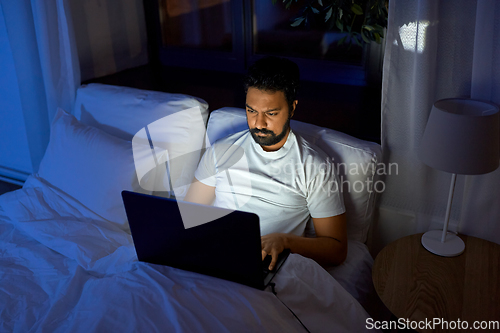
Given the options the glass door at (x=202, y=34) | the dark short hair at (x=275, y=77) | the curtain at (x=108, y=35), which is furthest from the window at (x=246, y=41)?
the dark short hair at (x=275, y=77)

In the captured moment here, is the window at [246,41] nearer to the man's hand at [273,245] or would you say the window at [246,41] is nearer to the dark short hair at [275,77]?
the dark short hair at [275,77]

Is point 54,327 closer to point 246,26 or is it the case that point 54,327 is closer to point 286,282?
point 286,282

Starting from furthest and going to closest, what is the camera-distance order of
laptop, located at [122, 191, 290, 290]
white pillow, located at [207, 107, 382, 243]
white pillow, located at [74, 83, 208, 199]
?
white pillow, located at [74, 83, 208, 199]
white pillow, located at [207, 107, 382, 243]
laptop, located at [122, 191, 290, 290]

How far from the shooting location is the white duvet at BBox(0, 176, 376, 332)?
1033 mm

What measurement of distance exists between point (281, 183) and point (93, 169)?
769mm

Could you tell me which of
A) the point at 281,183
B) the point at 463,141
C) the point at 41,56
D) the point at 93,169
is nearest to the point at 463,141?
the point at 463,141

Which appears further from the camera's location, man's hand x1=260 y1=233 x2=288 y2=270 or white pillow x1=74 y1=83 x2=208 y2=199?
white pillow x1=74 y1=83 x2=208 y2=199

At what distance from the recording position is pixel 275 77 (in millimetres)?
1364

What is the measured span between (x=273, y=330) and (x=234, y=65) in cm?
179

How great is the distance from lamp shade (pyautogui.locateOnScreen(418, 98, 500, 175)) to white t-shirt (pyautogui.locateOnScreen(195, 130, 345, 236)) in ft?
1.11

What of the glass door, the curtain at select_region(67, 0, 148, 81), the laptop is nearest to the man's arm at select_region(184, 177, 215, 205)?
the laptop

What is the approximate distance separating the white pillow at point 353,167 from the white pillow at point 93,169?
2.31ft

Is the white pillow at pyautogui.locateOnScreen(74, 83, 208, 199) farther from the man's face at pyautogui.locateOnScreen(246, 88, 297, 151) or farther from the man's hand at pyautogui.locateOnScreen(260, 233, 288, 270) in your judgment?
the man's hand at pyautogui.locateOnScreen(260, 233, 288, 270)

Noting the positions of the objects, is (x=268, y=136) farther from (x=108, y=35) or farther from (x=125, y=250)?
(x=108, y=35)
